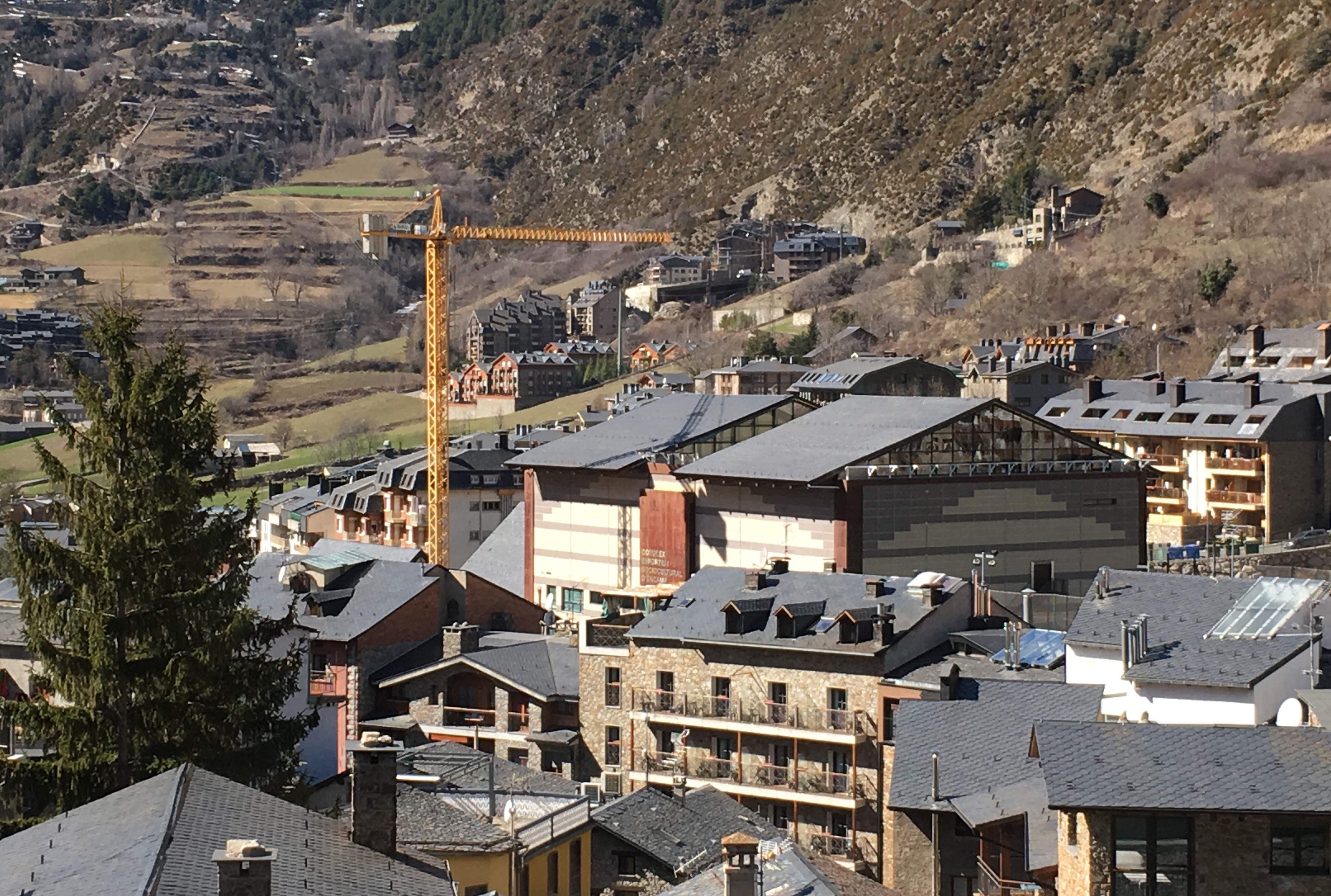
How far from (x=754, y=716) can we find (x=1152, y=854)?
20.6m

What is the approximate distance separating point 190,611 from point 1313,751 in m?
14.1

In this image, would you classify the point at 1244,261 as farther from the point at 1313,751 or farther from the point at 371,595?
the point at 1313,751

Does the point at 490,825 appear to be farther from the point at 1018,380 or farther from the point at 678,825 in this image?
the point at 1018,380

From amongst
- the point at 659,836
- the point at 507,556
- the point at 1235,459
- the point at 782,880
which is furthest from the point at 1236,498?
the point at 782,880

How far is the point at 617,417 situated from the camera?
67188mm

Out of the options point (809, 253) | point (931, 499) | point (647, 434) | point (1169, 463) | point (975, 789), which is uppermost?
point (809, 253)

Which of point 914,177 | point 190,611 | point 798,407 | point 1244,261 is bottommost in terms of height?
point 190,611

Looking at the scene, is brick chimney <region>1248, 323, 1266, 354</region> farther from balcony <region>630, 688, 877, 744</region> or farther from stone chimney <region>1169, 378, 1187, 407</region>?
balcony <region>630, 688, 877, 744</region>

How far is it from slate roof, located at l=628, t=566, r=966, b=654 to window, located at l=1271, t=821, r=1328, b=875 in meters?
18.4

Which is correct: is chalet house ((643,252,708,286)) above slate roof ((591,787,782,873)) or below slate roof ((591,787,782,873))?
above

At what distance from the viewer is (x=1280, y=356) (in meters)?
83.6

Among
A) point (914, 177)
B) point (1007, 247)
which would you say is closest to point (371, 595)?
point (1007, 247)

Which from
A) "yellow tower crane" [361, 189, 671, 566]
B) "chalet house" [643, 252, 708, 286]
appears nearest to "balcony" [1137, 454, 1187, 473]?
"yellow tower crane" [361, 189, 671, 566]

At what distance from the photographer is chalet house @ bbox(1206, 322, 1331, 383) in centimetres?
7938
